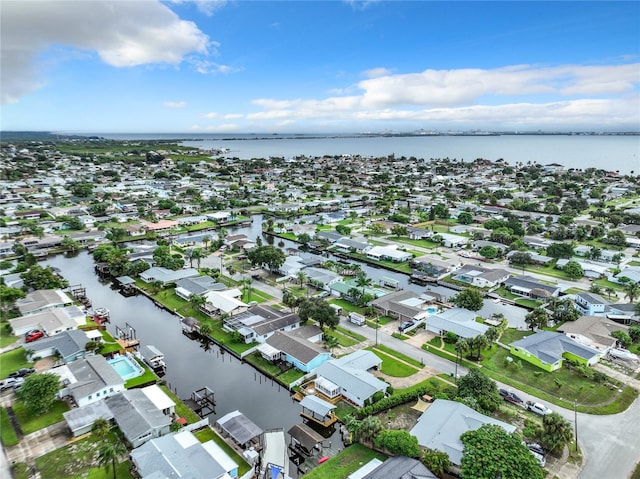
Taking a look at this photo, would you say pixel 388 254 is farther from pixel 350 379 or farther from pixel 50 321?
pixel 50 321

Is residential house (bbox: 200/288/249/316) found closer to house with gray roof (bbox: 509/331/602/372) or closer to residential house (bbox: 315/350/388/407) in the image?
residential house (bbox: 315/350/388/407)

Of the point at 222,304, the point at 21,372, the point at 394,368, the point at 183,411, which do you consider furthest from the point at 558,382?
the point at 21,372

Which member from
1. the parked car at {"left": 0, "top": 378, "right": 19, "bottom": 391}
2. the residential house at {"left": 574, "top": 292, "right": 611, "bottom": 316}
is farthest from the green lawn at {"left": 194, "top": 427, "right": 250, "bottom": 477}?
the residential house at {"left": 574, "top": 292, "right": 611, "bottom": 316}

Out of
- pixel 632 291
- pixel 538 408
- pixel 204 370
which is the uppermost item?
pixel 632 291

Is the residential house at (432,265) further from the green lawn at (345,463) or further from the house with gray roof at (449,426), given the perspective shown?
the green lawn at (345,463)

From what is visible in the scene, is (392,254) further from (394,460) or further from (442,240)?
(394,460)

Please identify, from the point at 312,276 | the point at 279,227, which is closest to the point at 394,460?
the point at 312,276
